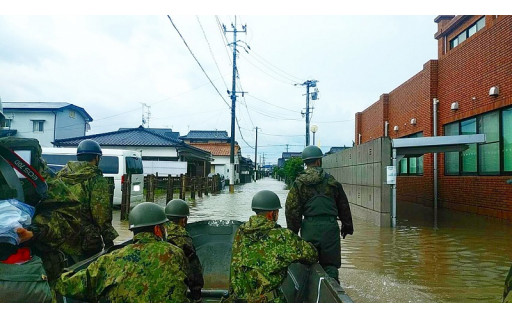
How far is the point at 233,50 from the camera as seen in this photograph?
2753cm

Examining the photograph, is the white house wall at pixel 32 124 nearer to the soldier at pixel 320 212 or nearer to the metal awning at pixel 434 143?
the metal awning at pixel 434 143

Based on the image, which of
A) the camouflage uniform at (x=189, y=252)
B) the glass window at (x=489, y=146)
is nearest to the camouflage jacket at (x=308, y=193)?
the camouflage uniform at (x=189, y=252)

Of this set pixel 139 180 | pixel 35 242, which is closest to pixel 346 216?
pixel 35 242

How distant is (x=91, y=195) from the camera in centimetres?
403

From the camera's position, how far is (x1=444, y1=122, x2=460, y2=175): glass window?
13.5 metres

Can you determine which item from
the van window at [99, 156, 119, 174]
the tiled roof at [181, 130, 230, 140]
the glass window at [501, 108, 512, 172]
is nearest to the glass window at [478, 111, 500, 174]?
the glass window at [501, 108, 512, 172]

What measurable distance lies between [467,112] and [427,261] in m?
7.49

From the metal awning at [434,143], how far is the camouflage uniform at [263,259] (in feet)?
26.3

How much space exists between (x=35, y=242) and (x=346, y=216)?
2.99 meters

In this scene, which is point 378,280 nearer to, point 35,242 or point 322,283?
point 322,283

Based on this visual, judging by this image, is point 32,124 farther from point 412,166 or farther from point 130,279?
point 130,279

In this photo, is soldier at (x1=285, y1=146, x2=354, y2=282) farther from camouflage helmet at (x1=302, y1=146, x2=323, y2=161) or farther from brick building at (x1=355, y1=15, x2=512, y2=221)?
brick building at (x1=355, y1=15, x2=512, y2=221)

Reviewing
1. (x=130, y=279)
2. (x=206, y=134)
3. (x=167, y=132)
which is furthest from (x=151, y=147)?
(x=167, y=132)

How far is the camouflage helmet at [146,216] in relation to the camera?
9.02 ft
